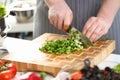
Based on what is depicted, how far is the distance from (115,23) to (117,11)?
6cm

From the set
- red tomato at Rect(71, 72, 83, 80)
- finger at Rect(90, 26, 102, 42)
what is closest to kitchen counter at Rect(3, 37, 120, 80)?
finger at Rect(90, 26, 102, 42)

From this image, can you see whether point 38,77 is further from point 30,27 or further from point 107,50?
point 30,27

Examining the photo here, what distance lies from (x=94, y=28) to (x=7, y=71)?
1.56 feet

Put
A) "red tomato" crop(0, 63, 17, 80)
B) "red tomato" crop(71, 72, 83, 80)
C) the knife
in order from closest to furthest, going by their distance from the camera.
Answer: "red tomato" crop(71, 72, 83, 80) < "red tomato" crop(0, 63, 17, 80) < the knife

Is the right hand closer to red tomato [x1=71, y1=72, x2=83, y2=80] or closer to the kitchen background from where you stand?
red tomato [x1=71, y1=72, x2=83, y2=80]

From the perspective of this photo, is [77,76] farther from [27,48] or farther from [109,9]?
[109,9]

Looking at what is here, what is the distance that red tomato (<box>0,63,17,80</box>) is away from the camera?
1.18m

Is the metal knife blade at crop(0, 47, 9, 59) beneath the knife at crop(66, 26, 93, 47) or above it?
beneath

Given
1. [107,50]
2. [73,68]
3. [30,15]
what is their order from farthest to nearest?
[30,15]
[107,50]
[73,68]

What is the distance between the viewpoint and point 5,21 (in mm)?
1510

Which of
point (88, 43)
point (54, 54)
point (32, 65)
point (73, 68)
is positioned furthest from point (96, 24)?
point (73, 68)

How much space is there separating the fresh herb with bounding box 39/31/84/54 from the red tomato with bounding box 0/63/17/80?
0.72 feet

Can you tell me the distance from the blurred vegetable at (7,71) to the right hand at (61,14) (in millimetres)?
345

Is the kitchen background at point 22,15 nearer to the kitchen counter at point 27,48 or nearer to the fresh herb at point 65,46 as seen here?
the kitchen counter at point 27,48
